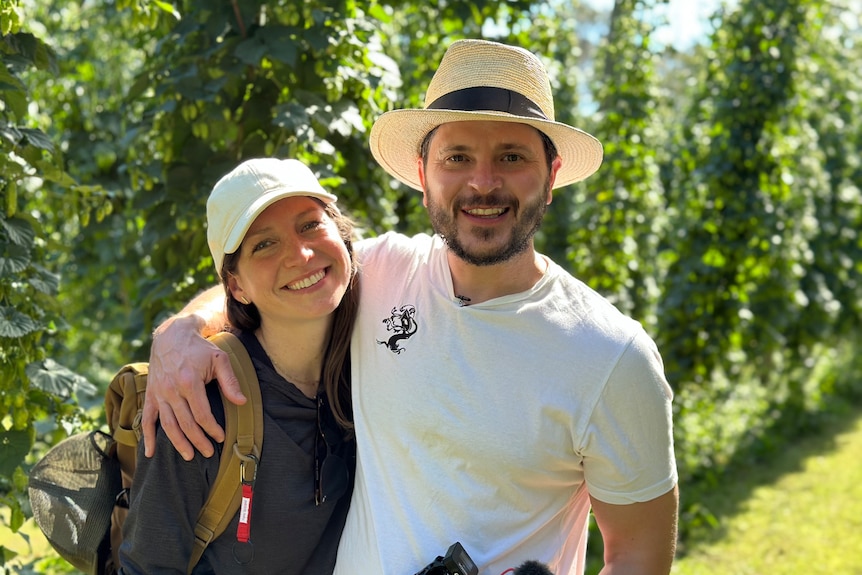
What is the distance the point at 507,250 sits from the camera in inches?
80.1

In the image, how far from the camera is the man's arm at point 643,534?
1.83m

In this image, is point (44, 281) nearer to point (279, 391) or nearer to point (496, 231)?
A: point (279, 391)

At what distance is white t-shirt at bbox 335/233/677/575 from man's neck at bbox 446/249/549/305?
0.13ft

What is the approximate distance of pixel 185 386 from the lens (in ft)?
6.44

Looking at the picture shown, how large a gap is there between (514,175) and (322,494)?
899mm

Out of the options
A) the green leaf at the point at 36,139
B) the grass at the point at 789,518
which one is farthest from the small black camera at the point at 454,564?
the grass at the point at 789,518

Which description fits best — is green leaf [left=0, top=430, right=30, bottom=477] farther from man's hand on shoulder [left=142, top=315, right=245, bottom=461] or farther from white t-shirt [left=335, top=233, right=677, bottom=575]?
white t-shirt [left=335, top=233, right=677, bottom=575]

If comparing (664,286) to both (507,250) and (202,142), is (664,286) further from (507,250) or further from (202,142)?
(507,250)

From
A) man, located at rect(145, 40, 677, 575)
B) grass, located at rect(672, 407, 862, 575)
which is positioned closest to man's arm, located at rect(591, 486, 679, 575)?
man, located at rect(145, 40, 677, 575)

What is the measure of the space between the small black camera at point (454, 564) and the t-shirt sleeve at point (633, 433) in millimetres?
331

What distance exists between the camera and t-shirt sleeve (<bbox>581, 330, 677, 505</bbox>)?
5.94 feet

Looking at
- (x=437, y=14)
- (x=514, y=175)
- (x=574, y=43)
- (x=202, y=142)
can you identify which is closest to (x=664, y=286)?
(x=574, y=43)

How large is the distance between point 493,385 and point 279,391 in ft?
1.77

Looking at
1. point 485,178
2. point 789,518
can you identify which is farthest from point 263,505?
point 789,518
